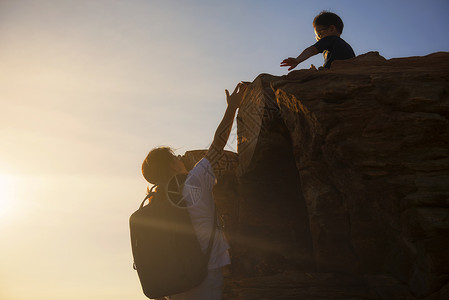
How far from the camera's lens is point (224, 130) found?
18.8 feet

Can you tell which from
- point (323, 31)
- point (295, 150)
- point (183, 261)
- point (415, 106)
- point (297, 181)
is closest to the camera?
point (183, 261)

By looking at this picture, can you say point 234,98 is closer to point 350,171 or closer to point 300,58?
point 350,171

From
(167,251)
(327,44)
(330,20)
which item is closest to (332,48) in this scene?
(327,44)

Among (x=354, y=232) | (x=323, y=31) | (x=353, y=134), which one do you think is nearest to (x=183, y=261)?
(x=353, y=134)

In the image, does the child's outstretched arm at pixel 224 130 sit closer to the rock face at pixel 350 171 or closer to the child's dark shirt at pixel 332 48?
the rock face at pixel 350 171

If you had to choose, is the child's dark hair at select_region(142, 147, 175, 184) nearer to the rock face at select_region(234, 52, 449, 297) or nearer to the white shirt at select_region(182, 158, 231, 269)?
the white shirt at select_region(182, 158, 231, 269)

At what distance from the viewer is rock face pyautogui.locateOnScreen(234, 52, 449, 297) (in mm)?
6230

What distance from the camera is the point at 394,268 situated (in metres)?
7.38

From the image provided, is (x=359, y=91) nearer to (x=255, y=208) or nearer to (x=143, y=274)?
(x=255, y=208)

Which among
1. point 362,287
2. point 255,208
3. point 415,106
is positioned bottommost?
point 362,287

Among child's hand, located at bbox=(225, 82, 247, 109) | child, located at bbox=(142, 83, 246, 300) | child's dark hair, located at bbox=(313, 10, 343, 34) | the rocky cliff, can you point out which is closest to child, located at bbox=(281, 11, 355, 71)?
child's dark hair, located at bbox=(313, 10, 343, 34)

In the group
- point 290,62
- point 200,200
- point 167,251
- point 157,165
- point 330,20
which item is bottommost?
→ point 167,251

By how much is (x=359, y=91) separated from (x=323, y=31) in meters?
3.52

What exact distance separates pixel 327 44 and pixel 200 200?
249 inches
